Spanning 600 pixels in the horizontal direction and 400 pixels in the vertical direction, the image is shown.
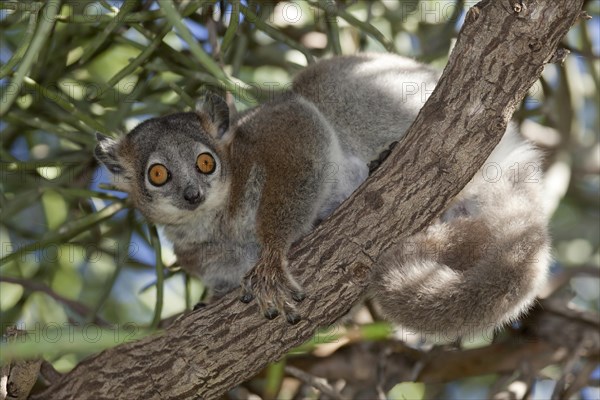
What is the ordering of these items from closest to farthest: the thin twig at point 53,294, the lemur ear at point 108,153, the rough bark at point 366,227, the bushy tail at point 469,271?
1. the rough bark at point 366,227
2. the bushy tail at point 469,271
3. the lemur ear at point 108,153
4. the thin twig at point 53,294

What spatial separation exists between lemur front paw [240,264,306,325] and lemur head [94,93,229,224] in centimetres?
68

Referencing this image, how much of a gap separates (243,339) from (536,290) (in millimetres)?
1464

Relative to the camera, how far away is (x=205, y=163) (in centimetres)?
431

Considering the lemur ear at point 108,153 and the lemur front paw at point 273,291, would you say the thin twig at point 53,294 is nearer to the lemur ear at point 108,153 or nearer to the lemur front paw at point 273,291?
the lemur ear at point 108,153

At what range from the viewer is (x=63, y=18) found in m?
4.38

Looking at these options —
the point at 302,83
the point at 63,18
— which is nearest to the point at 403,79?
the point at 302,83

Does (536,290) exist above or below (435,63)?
below

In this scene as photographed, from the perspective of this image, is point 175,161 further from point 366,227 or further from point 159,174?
point 366,227

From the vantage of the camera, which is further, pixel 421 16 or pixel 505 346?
pixel 421 16

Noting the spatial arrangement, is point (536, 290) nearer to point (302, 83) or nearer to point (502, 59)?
point (502, 59)

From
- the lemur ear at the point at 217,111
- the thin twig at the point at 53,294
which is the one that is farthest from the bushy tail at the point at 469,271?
the thin twig at the point at 53,294

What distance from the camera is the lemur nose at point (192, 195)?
417 cm

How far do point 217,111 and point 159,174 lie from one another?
0.52 metres

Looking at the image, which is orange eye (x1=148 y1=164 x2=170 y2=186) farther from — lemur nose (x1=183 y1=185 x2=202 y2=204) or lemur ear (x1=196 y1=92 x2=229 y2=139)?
lemur ear (x1=196 y1=92 x2=229 y2=139)
